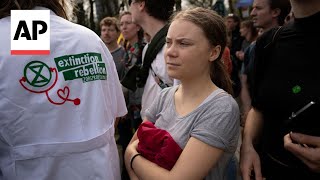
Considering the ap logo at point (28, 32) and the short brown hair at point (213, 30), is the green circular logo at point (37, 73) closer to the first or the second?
the ap logo at point (28, 32)

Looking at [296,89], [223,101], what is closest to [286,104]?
[296,89]

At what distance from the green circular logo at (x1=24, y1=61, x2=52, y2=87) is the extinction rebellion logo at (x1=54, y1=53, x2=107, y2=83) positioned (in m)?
0.05

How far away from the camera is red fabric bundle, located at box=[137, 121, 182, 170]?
157 centimetres

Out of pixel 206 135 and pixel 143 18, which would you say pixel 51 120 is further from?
pixel 143 18

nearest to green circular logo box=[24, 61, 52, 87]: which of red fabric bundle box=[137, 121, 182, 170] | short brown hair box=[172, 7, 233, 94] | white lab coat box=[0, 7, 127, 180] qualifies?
white lab coat box=[0, 7, 127, 180]

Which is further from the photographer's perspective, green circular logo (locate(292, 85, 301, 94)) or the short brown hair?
the short brown hair

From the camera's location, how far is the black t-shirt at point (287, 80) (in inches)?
60.7

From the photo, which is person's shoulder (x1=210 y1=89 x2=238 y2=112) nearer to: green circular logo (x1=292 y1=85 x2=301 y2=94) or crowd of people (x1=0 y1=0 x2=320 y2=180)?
crowd of people (x1=0 y1=0 x2=320 y2=180)

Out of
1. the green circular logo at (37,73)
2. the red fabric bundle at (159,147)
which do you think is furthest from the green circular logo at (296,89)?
the green circular logo at (37,73)

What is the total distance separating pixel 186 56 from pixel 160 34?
3.13 ft

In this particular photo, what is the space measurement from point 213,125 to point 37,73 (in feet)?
2.46

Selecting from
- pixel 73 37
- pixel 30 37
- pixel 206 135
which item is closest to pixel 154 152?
pixel 206 135

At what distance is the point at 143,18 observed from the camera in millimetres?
2775

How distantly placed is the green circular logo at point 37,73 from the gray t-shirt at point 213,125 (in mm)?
567
